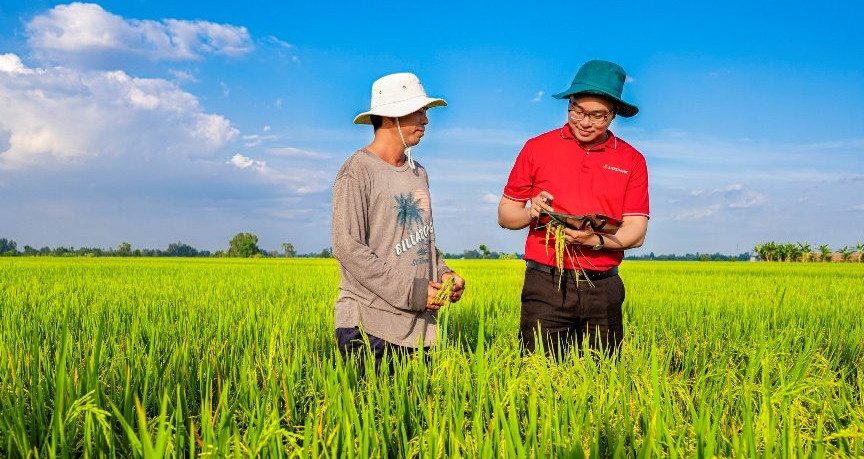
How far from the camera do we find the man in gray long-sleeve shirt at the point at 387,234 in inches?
90.8

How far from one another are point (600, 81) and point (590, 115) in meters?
0.16

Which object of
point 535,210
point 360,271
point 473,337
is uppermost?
point 535,210

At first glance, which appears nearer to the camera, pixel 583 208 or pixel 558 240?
pixel 558 240

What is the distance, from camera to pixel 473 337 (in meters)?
4.24

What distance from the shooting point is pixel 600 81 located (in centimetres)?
274

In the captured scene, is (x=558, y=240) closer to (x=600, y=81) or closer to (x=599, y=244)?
(x=599, y=244)

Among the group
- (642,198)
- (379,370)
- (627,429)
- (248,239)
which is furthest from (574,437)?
(248,239)

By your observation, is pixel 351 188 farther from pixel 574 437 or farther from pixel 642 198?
pixel 642 198

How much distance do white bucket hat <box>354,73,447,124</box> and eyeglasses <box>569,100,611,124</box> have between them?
679 mm

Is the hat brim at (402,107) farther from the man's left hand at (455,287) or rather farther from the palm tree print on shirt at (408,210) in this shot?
the man's left hand at (455,287)

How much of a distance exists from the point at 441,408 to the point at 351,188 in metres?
0.85

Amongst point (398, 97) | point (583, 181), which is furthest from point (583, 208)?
point (398, 97)

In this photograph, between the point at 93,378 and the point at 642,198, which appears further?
the point at 642,198

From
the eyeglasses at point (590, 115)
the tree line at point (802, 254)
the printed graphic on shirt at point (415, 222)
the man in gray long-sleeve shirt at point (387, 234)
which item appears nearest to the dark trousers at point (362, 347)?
the man in gray long-sleeve shirt at point (387, 234)
